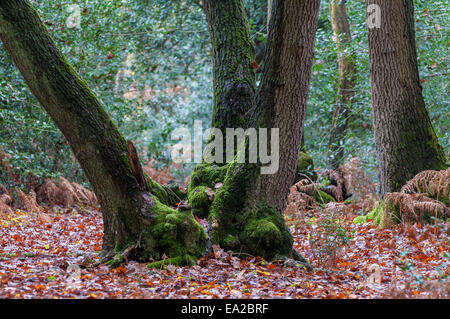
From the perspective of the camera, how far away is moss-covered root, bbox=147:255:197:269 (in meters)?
5.02

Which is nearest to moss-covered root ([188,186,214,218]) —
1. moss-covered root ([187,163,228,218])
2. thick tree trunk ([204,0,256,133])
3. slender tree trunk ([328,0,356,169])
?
moss-covered root ([187,163,228,218])

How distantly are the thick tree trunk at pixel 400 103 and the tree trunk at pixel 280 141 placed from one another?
→ 234cm

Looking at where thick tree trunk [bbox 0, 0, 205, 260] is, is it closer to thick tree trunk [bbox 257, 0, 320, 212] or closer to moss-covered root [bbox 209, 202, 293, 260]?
moss-covered root [bbox 209, 202, 293, 260]

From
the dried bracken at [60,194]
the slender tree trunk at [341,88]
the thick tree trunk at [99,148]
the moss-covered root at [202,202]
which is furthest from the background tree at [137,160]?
the slender tree trunk at [341,88]

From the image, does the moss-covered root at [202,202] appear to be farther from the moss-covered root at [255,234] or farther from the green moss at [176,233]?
the green moss at [176,233]

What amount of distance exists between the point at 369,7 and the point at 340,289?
5207 mm

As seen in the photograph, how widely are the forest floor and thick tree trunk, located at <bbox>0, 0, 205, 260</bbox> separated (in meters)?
0.36

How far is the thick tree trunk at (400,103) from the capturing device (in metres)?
7.48

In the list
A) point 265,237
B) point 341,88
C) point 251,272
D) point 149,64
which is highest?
point 149,64

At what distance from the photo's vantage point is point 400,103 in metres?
7.54

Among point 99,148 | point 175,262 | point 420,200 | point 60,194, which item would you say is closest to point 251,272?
point 175,262

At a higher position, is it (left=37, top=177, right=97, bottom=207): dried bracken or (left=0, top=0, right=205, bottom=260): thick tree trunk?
(left=0, top=0, right=205, bottom=260): thick tree trunk

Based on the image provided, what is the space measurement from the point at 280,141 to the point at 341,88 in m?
7.49

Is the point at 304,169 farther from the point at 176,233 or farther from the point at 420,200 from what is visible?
the point at 176,233
